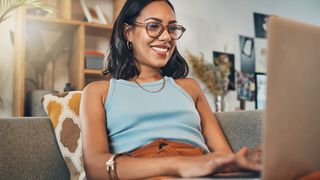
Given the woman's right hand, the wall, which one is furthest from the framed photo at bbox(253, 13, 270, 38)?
the woman's right hand

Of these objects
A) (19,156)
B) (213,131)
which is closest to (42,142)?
(19,156)

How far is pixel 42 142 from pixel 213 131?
54 centimetres

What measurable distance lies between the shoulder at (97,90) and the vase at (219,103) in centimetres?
246

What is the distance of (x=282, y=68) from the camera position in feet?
2.09

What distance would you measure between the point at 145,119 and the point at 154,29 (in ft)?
1.02

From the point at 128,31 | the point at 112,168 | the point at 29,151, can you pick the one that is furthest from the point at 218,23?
the point at 112,168

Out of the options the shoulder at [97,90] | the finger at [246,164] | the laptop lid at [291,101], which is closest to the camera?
the laptop lid at [291,101]

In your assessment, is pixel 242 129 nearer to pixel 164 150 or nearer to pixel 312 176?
pixel 164 150

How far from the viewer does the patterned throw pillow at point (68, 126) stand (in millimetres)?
1348

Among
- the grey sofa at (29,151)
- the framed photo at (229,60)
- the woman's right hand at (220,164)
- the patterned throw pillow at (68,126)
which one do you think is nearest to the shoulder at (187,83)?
the patterned throw pillow at (68,126)

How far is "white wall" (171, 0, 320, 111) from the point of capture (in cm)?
393

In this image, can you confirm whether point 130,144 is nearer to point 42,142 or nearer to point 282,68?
point 42,142

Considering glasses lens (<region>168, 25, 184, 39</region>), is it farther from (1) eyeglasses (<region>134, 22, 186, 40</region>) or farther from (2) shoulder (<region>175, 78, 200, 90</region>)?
(2) shoulder (<region>175, 78, 200, 90</region>)

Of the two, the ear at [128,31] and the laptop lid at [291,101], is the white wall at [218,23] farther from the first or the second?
the laptop lid at [291,101]
